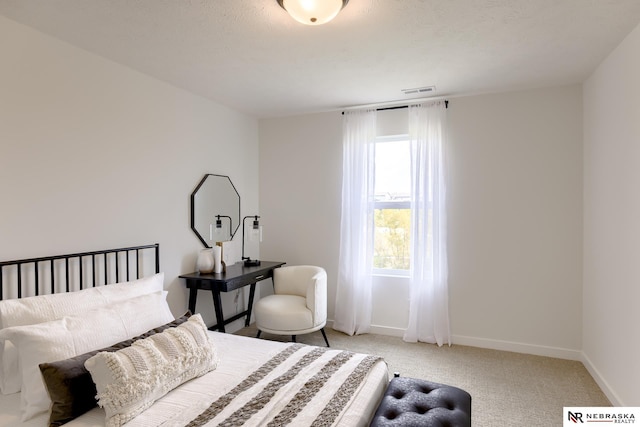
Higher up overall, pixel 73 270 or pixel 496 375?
pixel 73 270

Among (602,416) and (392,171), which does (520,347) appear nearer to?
(602,416)

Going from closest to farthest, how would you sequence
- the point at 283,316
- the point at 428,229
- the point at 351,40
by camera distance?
the point at 351,40
the point at 283,316
the point at 428,229

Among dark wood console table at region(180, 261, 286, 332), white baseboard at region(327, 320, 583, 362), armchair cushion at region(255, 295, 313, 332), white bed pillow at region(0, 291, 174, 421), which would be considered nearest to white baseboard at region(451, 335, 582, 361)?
white baseboard at region(327, 320, 583, 362)

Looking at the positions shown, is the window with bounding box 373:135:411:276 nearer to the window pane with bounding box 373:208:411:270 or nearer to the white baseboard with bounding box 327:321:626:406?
the window pane with bounding box 373:208:411:270

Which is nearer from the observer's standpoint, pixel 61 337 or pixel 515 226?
pixel 61 337

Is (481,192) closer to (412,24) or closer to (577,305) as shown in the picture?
(577,305)

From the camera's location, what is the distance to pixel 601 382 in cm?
273

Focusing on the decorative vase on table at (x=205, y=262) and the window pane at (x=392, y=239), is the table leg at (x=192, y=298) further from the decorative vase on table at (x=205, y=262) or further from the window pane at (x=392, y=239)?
the window pane at (x=392, y=239)

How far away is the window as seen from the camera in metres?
3.91

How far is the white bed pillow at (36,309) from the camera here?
1733 millimetres

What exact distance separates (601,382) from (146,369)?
10.6ft

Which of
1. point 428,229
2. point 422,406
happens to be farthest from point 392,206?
point 422,406

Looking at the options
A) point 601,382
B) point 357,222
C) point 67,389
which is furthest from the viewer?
point 357,222

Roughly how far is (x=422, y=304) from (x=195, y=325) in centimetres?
245
